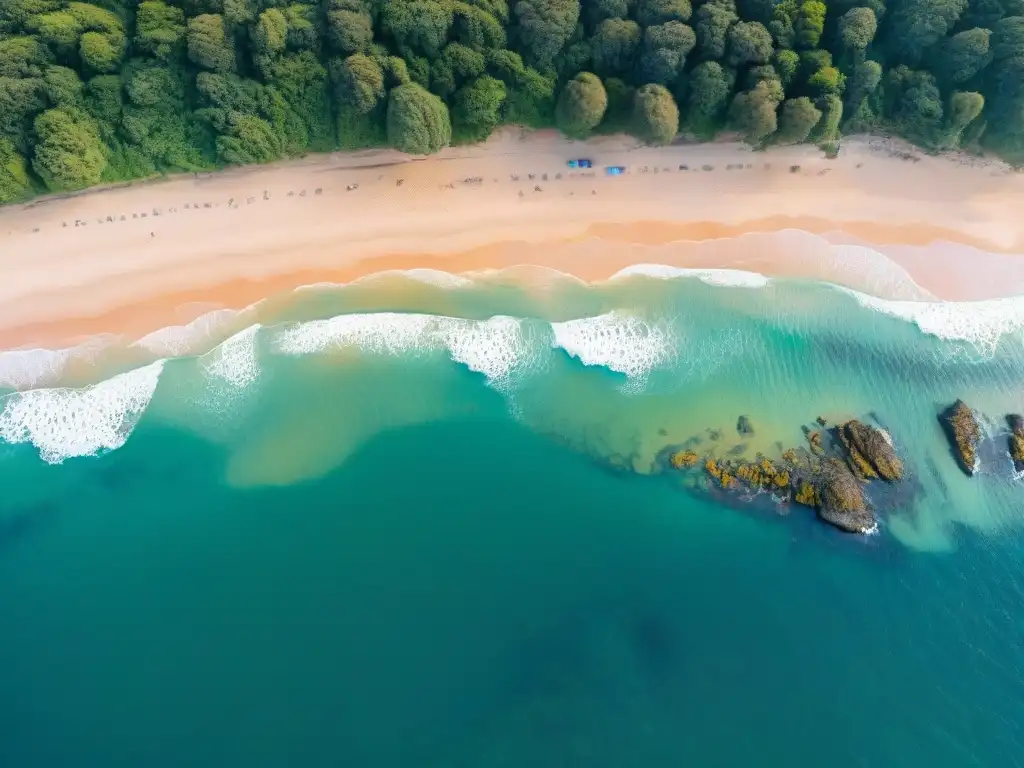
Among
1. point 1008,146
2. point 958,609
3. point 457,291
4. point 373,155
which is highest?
point 1008,146

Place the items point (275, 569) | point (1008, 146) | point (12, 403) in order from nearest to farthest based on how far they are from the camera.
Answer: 1. point (275, 569)
2. point (12, 403)
3. point (1008, 146)

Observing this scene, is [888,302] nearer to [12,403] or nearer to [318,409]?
[318,409]

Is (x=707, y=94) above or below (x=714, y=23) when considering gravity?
below

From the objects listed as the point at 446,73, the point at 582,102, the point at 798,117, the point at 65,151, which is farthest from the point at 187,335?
the point at 798,117

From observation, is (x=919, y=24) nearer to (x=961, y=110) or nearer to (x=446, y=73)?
(x=961, y=110)

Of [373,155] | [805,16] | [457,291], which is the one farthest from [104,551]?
[805,16]

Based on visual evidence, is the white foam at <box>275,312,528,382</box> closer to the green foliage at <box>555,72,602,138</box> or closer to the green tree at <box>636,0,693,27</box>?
the green foliage at <box>555,72,602,138</box>
